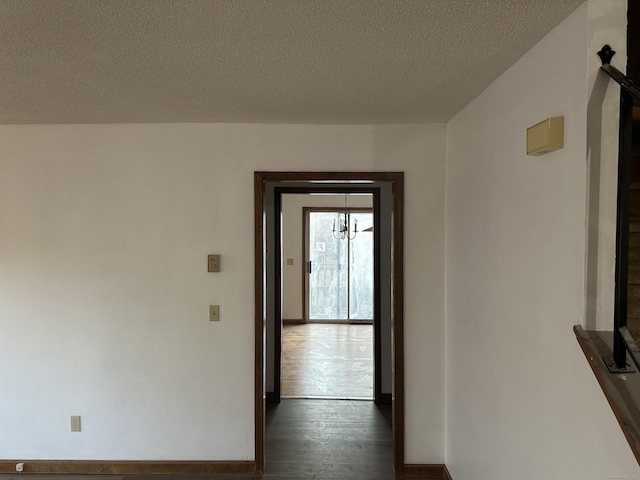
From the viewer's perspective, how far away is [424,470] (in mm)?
2836

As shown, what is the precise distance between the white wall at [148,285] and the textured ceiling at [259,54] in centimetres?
32

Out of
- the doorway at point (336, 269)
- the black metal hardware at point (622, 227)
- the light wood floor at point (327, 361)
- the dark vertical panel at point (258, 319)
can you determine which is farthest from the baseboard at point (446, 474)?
the doorway at point (336, 269)

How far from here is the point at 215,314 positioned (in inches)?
112

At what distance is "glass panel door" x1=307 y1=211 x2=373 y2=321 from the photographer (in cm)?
780

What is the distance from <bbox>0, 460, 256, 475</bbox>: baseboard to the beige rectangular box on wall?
2538mm

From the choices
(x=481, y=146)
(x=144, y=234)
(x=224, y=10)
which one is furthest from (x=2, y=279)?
(x=481, y=146)

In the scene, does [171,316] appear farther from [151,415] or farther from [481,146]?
[481,146]

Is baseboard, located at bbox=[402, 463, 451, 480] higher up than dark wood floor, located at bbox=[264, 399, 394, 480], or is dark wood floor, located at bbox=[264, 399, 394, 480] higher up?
baseboard, located at bbox=[402, 463, 451, 480]

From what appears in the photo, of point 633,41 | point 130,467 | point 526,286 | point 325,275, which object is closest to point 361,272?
point 325,275

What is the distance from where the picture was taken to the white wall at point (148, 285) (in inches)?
112

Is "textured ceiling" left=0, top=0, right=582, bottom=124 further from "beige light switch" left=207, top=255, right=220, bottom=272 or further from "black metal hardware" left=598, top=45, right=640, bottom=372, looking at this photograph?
"beige light switch" left=207, top=255, right=220, bottom=272

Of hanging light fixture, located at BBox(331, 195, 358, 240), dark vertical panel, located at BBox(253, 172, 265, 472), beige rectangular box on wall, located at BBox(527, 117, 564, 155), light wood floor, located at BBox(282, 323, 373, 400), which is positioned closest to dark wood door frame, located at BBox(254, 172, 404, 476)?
dark vertical panel, located at BBox(253, 172, 265, 472)

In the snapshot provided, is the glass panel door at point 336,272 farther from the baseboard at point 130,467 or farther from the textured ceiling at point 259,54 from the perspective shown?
the textured ceiling at point 259,54

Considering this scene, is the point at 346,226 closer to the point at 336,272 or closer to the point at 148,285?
the point at 336,272
